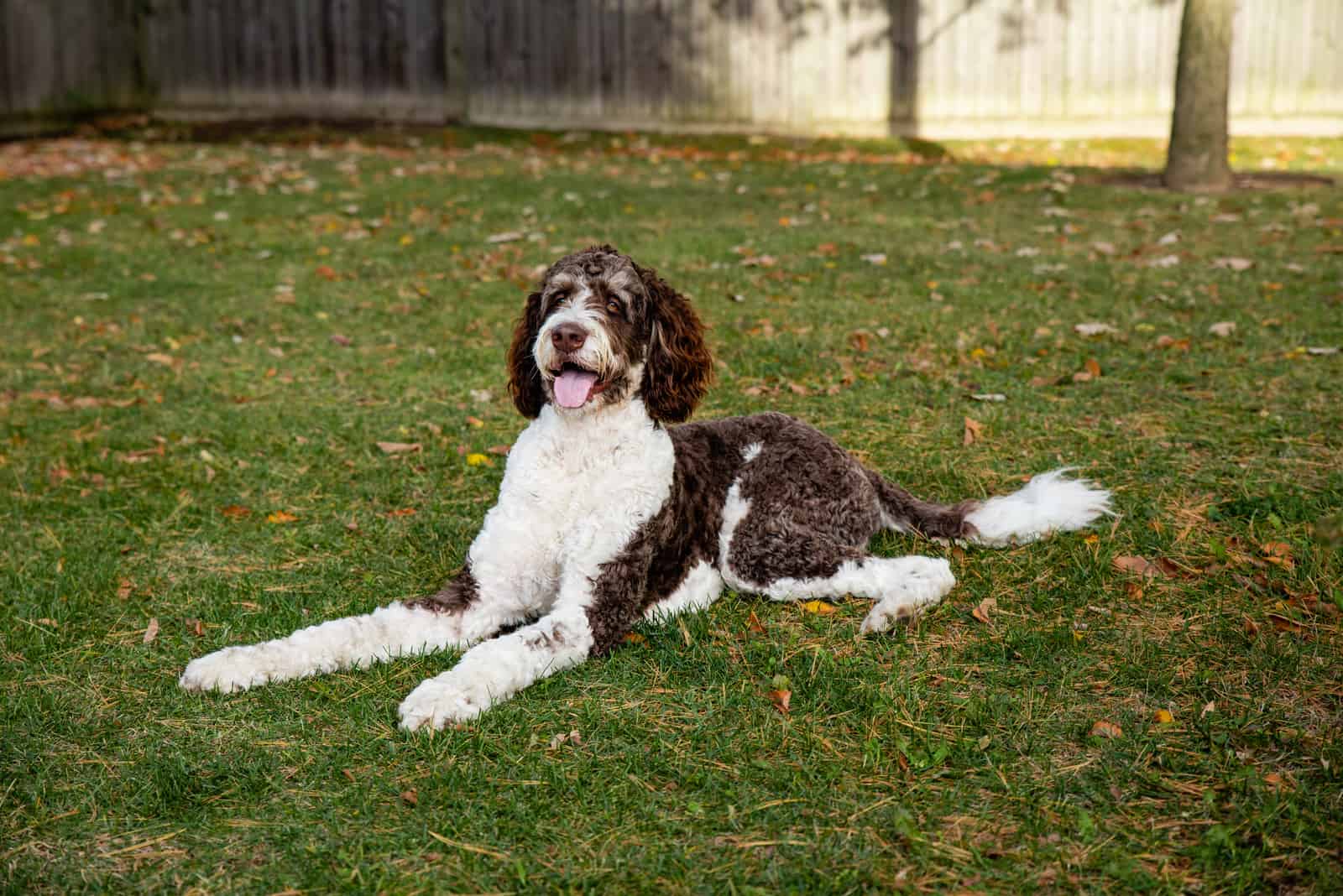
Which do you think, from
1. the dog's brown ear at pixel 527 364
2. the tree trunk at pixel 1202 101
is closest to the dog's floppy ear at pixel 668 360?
the dog's brown ear at pixel 527 364

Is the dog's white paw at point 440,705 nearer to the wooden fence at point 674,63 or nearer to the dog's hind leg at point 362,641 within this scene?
the dog's hind leg at point 362,641

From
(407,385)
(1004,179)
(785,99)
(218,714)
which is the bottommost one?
(218,714)

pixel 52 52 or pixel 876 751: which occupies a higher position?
pixel 52 52

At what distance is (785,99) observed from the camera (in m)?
16.9

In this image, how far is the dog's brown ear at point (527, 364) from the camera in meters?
4.29

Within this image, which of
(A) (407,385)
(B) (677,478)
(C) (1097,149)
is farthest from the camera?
(C) (1097,149)

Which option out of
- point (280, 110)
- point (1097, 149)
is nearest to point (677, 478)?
point (1097, 149)

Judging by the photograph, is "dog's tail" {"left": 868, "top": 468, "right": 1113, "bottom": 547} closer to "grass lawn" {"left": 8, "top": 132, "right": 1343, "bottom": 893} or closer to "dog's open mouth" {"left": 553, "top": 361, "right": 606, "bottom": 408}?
"grass lawn" {"left": 8, "top": 132, "right": 1343, "bottom": 893}

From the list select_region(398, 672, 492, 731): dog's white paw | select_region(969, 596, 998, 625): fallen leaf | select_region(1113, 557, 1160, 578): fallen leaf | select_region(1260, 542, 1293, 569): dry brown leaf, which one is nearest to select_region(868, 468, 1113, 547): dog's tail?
select_region(1113, 557, 1160, 578): fallen leaf

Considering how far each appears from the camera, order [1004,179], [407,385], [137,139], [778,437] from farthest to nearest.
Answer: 1. [137,139]
2. [1004,179]
3. [407,385]
4. [778,437]

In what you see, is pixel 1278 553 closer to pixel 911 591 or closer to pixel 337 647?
pixel 911 591

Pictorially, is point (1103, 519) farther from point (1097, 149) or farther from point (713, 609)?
point (1097, 149)

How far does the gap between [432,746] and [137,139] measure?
15365 mm

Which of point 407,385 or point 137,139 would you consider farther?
point 137,139
